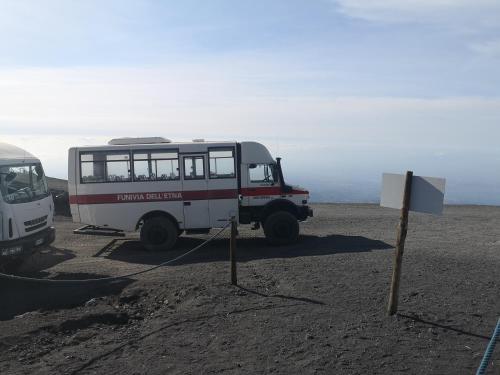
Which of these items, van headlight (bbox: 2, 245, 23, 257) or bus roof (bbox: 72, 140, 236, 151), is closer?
van headlight (bbox: 2, 245, 23, 257)

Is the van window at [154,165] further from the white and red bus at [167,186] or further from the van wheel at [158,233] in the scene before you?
the van wheel at [158,233]

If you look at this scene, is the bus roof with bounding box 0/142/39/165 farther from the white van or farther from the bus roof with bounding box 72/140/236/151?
the bus roof with bounding box 72/140/236/151

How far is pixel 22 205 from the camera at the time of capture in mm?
10969

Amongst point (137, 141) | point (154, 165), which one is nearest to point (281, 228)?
point (154, 165)

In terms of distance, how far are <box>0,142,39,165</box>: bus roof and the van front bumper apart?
1732mm

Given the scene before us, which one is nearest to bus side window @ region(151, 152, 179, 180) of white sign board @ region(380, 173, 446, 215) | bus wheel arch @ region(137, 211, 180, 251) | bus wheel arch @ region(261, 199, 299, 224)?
bus wheel arch @ region(137, 211, 180, 251)

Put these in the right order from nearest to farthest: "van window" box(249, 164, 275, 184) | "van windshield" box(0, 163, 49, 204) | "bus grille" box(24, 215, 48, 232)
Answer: "van windshield" box(0, 163, 49, 204)
"bus grille" box(24, 215, 48, 232)
"van window" box(249, 164, 275, 184)

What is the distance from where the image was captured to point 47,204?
40.4ft

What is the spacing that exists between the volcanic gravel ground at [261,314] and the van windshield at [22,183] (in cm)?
187

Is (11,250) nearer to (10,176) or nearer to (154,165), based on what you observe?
(10,176)

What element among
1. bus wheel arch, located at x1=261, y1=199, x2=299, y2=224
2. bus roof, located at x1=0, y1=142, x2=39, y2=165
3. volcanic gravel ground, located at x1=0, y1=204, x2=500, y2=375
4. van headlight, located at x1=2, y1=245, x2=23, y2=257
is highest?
bus roof, located at x1=0, y1=142, x2=39, y2=165

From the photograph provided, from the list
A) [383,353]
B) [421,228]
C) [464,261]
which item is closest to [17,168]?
[383,353]

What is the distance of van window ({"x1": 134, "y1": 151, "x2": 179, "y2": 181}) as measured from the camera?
1384 cm

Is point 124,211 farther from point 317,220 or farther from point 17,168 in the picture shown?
point 317,220
